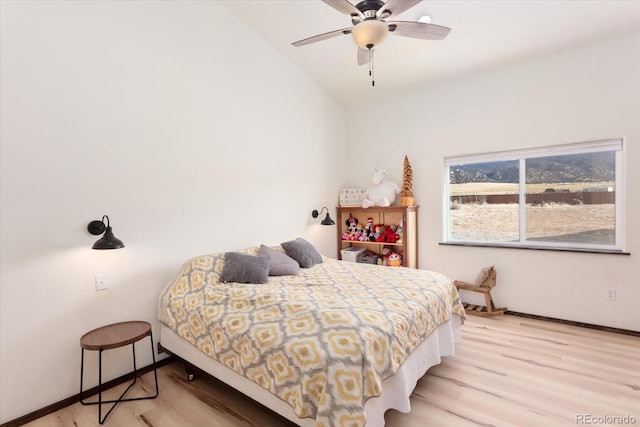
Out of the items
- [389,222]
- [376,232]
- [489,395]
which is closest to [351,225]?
[376,232]

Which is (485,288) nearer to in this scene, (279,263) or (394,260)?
(394,260)

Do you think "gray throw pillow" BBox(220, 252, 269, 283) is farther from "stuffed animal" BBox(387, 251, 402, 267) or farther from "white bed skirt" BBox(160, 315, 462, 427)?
"stuffed animal" BBox(387, 251, 402, 267)

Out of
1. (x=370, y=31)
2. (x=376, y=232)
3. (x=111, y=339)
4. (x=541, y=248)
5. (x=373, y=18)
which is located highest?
(x=373, y=18)

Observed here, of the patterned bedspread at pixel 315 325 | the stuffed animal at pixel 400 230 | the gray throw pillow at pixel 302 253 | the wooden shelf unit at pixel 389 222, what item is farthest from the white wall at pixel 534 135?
the gray throw pillow at pixel 302 253

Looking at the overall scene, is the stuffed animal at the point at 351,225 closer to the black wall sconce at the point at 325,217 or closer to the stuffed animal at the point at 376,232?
the stuffed animal at the point at 376,232

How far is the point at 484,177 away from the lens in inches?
149

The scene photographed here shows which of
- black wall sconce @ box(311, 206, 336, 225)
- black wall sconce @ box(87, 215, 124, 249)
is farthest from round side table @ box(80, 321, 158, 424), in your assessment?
black wall sconce @ box(311, 206, 336, 225)

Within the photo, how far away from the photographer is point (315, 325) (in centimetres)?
174

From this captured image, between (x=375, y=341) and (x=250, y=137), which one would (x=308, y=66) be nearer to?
(x=250, y=137)

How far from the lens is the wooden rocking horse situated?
3508mm

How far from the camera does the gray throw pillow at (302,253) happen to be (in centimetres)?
324

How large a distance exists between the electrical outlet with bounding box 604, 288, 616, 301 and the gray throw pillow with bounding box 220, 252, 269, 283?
3.30 meters

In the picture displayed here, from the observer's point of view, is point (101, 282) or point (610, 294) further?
point (610, 294)

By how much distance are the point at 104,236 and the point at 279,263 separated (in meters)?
1.41
